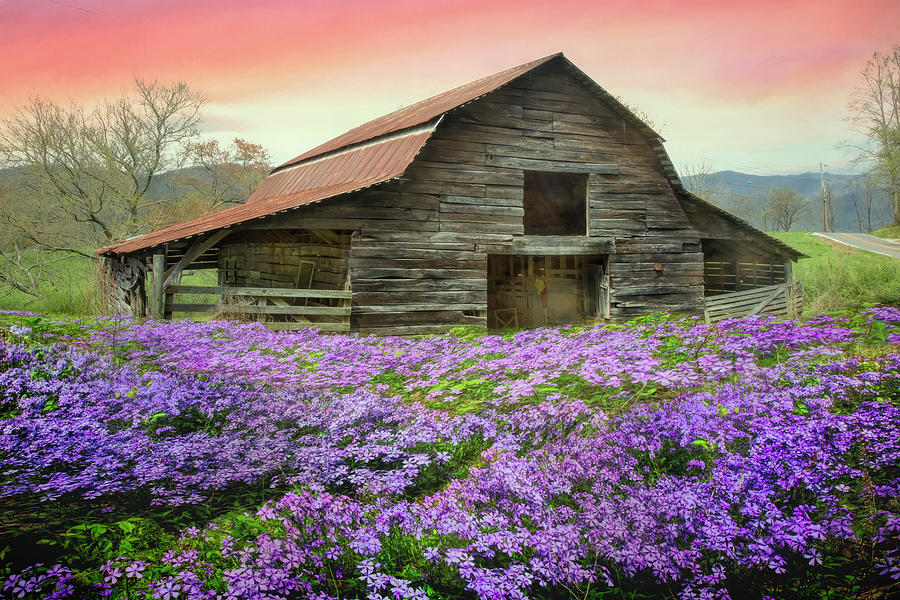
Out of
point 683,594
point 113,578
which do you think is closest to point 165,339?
point 113,578

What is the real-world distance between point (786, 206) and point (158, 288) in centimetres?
9615

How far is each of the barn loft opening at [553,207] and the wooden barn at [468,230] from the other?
2487mm

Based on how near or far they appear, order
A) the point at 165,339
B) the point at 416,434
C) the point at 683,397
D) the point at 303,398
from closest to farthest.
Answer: the point at 416,434, the point at 683,397, the point at 303,398, the point at 165,339

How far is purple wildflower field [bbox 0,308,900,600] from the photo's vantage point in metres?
2.53

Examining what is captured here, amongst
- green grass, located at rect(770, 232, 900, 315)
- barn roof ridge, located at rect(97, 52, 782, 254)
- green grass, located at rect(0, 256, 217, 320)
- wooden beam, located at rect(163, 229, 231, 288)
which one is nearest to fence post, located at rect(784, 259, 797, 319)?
green grass, located at rect(770, 232, 900, 315)

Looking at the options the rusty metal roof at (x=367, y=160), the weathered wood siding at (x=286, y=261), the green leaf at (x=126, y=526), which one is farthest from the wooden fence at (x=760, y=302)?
the green leaf at (x=126, y=526)

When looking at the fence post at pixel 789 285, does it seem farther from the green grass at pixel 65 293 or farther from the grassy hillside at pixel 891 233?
the grassy hillside at pixel 891 233

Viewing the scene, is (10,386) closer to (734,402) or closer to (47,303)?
(734,402)

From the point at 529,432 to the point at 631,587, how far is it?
145 centimetres

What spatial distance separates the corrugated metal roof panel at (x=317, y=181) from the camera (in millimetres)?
11469

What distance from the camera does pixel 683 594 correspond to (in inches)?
95.3

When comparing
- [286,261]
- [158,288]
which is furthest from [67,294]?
[158,288]

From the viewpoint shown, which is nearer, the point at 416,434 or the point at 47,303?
the point at 416,434

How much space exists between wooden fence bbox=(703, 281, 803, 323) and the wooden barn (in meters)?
0.06
